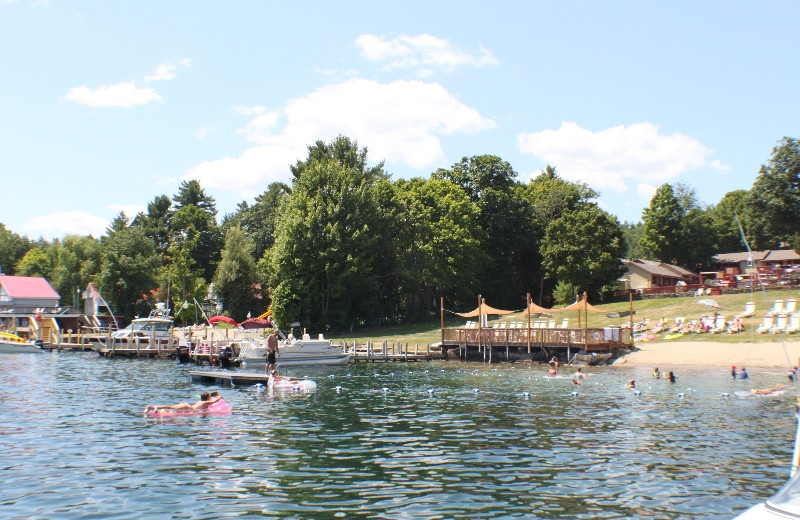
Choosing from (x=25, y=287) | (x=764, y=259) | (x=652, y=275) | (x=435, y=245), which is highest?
(x=435, y=245)

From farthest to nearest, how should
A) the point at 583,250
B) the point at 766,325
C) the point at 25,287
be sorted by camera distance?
1. the point at 25,287
2. the point at 583,250
3. the point at 766,325

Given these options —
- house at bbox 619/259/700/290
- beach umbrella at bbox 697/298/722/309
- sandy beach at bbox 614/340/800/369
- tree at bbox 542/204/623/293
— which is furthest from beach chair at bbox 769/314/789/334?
house at bbox 619/259/700/290

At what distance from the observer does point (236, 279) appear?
288 ft

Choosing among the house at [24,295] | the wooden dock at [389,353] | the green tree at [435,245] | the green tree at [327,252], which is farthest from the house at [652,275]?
the house at [24,295]

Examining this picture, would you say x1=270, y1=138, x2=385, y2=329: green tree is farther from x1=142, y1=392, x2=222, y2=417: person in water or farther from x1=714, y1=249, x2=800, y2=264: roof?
x1=714, y1=249, x2=800, y2=264: roof

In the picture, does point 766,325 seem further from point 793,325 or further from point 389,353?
point 389,353

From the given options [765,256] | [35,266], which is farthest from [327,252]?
[765,256]

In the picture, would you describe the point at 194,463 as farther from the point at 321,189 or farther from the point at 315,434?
the point at 321,189

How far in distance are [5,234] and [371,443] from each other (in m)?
139

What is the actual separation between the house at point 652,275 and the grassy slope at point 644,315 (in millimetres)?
16232

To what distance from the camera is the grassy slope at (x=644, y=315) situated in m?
62.4

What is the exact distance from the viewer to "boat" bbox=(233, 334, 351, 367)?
50.9 m

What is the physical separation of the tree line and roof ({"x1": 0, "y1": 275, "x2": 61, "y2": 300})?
1088 centimetres

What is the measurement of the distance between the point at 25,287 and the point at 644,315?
3072 inches
